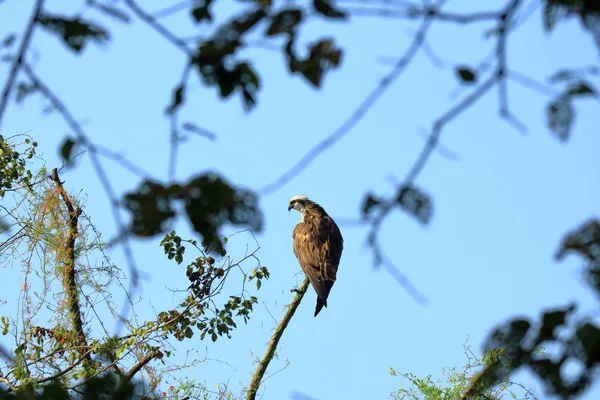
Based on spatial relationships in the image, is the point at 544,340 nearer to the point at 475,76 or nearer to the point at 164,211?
the point at 475,76

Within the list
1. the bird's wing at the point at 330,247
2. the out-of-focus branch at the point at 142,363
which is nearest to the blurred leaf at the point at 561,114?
the out-of-focus branch at the point at 142,363

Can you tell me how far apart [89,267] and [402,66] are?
5674mm

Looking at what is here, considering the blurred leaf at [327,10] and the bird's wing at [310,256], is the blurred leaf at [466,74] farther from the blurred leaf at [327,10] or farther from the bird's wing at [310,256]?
the bird's wing at [310,256]

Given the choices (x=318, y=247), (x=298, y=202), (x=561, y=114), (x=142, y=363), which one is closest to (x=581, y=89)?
(x=561, y=114)

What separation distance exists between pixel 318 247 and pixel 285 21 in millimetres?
7301

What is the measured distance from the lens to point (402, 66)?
243 centimetres

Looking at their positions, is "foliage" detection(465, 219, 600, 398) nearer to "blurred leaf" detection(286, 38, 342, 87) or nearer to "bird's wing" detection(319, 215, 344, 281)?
"blurred leaf" detection(286, 38, 342, 87)

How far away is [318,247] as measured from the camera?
9836 millimetres

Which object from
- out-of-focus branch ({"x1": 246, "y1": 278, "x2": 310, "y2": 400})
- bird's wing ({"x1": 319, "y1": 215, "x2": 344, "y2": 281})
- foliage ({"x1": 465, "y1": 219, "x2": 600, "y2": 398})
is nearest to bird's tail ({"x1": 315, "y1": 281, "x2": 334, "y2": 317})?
bird's wing ({"x1": 319, "y1": 215, "x2": 344, "y2": 281})

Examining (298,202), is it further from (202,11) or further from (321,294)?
(202,11)

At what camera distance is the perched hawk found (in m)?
9.10

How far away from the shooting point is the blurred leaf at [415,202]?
256 centimetres

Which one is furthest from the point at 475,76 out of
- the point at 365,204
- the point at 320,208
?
the point at 320,208

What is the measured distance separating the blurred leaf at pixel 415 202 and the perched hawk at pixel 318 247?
21.0ft
